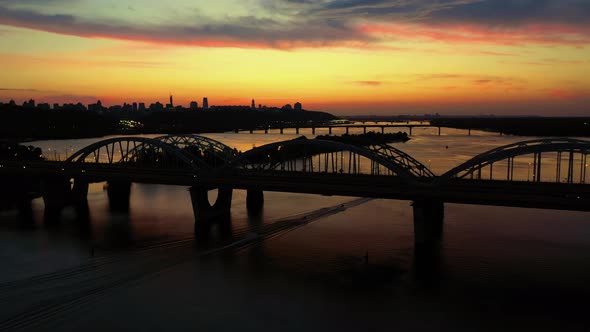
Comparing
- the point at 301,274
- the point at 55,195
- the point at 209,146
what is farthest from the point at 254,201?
the point at 55,195

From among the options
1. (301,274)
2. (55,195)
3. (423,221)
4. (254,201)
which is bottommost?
(301,274)

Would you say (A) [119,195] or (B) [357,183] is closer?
(B) [357,183]

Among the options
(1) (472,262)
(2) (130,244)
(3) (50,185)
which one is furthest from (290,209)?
(3) (50,185)

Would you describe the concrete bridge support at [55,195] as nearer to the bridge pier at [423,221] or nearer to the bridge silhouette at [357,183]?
the bridge silhouette at [357,183]

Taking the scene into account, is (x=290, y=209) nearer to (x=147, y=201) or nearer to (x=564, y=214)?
(x=147, y=201)

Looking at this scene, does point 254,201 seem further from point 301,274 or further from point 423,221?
point 301,274

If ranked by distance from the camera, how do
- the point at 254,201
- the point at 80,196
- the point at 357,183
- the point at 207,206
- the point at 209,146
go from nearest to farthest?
the point at 357,183, the point at 207,206, the point at 254,201, the point at 80,196, the point at 209,146
